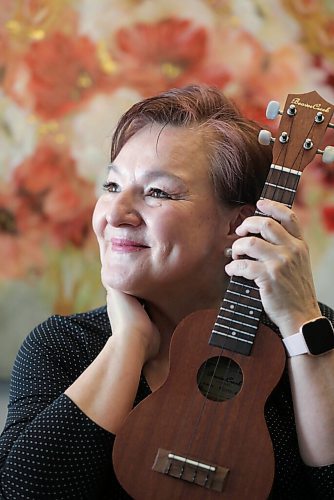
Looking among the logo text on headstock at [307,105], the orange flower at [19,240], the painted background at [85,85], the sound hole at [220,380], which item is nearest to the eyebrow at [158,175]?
the logo text on headstock at [307,105]

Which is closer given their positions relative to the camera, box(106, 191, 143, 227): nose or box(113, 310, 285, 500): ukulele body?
box(113, 310, 285, 500): ukulele body

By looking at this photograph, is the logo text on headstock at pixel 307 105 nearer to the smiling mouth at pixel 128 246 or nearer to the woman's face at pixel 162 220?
the woman's face at pixel 162 220

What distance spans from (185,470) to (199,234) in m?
0.42

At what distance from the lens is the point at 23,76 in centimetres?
208

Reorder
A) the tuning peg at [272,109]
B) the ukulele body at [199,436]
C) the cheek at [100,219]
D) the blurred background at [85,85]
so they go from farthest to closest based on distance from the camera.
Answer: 1. the blurred background at [85,85]
2. the cheek at [100,219]
3. the tuning peg at [272,109]
4. the ukulele body at [199,436]

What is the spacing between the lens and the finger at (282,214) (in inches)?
45.8

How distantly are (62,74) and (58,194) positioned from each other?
0.33 meters

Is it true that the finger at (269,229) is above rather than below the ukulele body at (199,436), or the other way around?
above

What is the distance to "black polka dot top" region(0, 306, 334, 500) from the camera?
3.70ft

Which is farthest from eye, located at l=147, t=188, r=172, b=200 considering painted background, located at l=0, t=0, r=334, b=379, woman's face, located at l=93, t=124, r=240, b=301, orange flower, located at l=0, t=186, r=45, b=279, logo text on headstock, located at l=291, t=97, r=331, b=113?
orange flower, located at l=0, t=186, r=45, b=279

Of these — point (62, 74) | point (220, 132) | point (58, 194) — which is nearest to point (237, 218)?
point (220, 132)

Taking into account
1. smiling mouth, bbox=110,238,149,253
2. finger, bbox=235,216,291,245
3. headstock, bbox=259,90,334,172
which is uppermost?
headstock, bbox=259,90,334,172

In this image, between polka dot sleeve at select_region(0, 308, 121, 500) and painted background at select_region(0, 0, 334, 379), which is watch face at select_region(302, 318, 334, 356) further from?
painted background at select_region(0, 0, 334, 379)

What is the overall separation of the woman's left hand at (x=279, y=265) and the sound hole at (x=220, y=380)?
0.10 m
